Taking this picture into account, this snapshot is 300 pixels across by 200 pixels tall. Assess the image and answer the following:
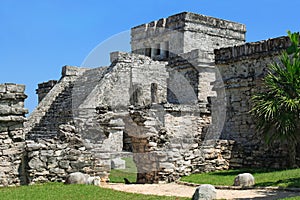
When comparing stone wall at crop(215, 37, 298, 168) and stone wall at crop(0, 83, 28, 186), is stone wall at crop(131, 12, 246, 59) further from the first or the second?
stone wall at crop(0, 83, 28, 186)

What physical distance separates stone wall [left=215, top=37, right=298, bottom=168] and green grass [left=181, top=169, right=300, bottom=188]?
95 cm

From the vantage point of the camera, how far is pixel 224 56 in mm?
16516

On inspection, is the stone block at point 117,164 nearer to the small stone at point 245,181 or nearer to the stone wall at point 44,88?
the small stone at point 245,181

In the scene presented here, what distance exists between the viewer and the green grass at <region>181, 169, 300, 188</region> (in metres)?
10.0

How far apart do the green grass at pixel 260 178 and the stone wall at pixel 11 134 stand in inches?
161

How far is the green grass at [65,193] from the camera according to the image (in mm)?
9016

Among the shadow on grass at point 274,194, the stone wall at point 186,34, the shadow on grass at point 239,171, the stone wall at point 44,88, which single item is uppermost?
the stone wall at point 186,34

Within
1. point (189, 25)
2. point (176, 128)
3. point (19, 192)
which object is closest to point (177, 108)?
point (176, 128)

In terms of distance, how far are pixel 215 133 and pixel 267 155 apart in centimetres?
265

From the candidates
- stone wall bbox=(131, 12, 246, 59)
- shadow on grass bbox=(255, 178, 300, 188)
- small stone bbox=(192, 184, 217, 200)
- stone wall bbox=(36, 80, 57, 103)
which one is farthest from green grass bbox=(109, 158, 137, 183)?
stone wall bbox=(131, 12, 246, 59)

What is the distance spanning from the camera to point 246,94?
15.2 metres

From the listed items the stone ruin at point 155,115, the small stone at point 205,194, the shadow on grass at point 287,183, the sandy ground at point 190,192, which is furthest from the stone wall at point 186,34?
the small stone at point 205,194

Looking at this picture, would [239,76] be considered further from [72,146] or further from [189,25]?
[189,25]

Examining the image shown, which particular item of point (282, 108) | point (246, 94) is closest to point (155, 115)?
point (246, 94)
